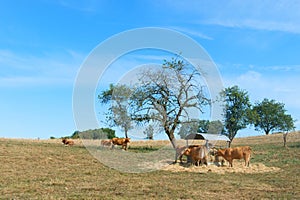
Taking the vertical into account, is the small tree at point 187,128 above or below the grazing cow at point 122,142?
above

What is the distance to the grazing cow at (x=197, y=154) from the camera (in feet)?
53.4

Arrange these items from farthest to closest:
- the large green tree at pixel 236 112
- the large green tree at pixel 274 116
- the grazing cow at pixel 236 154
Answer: the large green tree at pixel 274 116
the large green tree at pixel 236 112
the grazing cow at pixel 236 154

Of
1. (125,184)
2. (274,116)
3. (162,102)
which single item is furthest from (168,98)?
(274,116)

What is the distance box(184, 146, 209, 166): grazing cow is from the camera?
53.4ft

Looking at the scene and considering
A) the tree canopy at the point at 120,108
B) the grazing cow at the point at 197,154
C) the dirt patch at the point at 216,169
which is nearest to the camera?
the dirt patch at the point at 216,169

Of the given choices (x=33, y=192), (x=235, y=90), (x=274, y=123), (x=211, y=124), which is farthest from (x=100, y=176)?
(x=274, y=123)

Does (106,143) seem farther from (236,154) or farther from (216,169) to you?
(216,169)

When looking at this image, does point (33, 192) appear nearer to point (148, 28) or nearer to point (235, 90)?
point (148, 28)

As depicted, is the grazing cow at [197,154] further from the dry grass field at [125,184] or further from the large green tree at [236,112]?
the large green tree at [236,112]

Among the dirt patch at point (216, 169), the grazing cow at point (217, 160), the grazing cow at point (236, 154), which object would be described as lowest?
the dirt patch at point (216, 169)

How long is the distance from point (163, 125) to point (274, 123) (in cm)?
5194

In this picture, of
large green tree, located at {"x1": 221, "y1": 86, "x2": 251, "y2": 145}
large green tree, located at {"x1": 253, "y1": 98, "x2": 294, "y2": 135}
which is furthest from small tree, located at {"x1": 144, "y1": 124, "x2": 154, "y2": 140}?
large green tree, located at {"x1": 253, "y1": 98, "x2": 294, "y2": 135}

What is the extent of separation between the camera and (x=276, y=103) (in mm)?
68250

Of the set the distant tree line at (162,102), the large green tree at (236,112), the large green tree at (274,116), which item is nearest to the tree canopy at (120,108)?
the distant tree line at (162,102)
